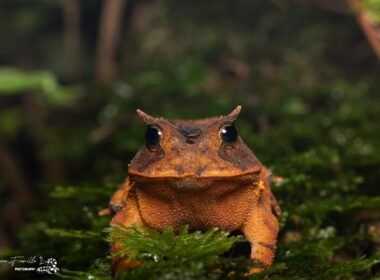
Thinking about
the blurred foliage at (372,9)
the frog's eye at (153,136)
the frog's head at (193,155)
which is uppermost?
the blurred foliage at (372,9)

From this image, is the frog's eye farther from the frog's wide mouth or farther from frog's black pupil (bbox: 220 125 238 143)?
frog's black pupil (bbox: 220 125 238 143)

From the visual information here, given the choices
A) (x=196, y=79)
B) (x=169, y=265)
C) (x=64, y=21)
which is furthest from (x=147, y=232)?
(x=64, y=21)

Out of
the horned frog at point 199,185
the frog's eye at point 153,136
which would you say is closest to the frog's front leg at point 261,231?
the horned frog at point 199,185

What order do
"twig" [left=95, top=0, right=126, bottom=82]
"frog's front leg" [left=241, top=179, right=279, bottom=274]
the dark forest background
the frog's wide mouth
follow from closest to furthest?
1. the frog's wide mouth
2. "frog's front leg" [left=241, top=179, right=279, bottom=274]
3. the dark forest background
4. "twig" [left=95, top=0, right=126, bottom=82]

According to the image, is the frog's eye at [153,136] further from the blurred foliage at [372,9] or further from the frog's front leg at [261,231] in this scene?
the blurred foliage at [372,9]

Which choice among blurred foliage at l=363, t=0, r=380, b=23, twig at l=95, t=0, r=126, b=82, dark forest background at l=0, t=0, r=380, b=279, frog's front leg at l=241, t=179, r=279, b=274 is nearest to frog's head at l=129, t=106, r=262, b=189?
frog's front leg at l=241, t=179, r=279, b=274

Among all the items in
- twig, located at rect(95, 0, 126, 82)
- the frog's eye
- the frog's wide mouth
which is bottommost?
the frog's wide mouth

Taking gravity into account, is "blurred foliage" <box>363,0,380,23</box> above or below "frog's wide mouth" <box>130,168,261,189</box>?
above

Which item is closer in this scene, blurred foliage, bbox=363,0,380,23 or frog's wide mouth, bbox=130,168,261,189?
frog's wide mouth, bbox=130,168,261,189

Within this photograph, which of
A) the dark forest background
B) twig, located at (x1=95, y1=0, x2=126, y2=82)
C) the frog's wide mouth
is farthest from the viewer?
twig, located at (x1=95, y1=0, x2=126, y2=82)
